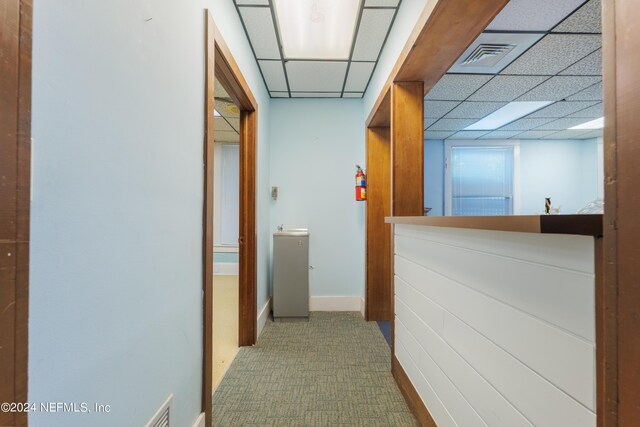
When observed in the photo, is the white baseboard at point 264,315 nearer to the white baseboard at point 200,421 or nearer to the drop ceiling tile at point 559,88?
the white baseboard at point 200,421

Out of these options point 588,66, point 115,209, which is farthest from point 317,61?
point 588,66

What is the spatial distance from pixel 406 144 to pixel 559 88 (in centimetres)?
223

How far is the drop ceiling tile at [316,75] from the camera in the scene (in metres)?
2.52

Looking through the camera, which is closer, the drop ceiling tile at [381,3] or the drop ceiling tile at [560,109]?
the drop ceiling tile at [381,3]

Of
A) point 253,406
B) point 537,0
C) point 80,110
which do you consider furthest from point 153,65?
point 537,0

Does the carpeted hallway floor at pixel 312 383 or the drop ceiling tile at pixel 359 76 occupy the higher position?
the drop ceiling tile at pixel 359 76

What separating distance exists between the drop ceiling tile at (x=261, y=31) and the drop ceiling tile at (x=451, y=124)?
2689 mm

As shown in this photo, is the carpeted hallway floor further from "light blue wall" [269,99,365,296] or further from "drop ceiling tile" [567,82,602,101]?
"drop ceiling tile" [567,82,602,101]

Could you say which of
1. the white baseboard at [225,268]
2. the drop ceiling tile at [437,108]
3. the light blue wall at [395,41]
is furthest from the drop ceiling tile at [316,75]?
the white baseboard at [225,268]

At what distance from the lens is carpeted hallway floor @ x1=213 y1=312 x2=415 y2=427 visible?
151 cm

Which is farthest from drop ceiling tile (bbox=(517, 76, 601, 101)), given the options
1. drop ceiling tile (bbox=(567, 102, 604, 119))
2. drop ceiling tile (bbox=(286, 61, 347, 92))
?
drop ceiling tile (bbox=(286, 61, 347, 92))

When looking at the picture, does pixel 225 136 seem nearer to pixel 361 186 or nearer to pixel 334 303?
pixel 361 186

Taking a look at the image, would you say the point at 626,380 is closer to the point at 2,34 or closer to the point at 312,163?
the point at 2,34

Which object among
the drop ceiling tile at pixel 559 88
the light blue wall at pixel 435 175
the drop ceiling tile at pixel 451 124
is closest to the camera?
the drop ceiling tile at pixel 559 88
